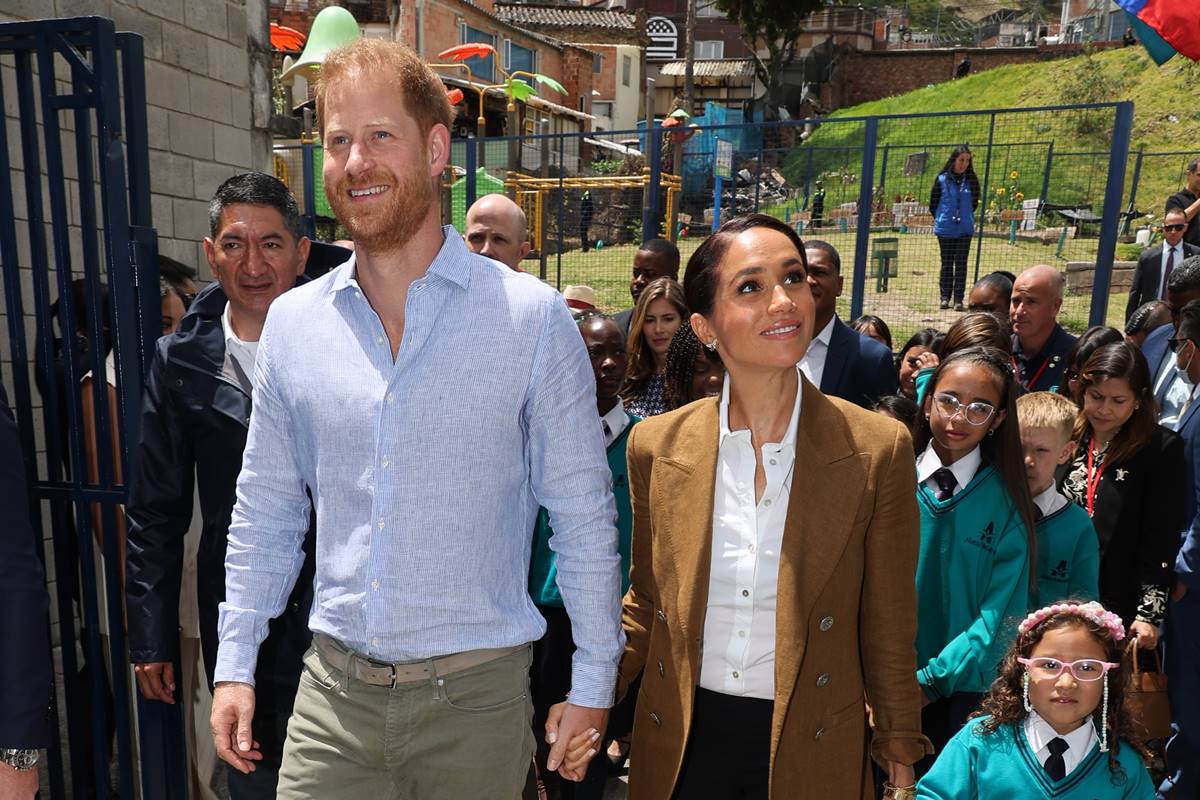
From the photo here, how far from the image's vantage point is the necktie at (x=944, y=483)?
9.75ft

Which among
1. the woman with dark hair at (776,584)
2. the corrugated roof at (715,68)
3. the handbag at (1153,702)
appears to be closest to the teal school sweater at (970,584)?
the woman with dark hair at (776,584)

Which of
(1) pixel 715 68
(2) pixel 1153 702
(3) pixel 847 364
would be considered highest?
(1) pixel 715 68

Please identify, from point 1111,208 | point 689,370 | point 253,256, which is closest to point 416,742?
point 253,256

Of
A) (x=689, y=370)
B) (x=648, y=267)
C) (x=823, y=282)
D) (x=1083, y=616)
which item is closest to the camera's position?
(x=1083, y=616)

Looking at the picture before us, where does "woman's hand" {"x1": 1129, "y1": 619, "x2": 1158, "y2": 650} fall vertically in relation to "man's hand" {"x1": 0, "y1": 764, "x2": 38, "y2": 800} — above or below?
below

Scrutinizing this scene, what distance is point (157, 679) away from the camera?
2.67 m

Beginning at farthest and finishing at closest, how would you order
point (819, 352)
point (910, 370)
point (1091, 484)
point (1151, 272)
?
1. point (1151, 272)
2. point (910, 370)
3. point (819, 352)
4. point (1091, 484)

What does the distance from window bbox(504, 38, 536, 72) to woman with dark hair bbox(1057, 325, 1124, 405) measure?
28657mm

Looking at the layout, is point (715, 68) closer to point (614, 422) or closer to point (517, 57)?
point (517, 57)

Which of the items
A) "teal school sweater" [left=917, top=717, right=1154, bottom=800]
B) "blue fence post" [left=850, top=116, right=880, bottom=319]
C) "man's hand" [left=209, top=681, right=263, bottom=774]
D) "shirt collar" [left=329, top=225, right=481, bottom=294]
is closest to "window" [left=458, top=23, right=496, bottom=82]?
"blue fence post" [left=850, top=116, right=880, bottom=319]

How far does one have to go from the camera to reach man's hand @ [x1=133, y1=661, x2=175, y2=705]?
8.71ft

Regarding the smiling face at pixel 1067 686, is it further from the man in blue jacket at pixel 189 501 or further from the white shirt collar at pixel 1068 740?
the man in blue jacket at pixel 189 501

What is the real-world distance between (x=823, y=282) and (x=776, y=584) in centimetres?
230

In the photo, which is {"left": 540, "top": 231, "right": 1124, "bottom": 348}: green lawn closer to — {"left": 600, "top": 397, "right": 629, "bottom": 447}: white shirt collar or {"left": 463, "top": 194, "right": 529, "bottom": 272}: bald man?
{"left": 463, "top": 194, "right": 529, "bottom": 272}: bald man
